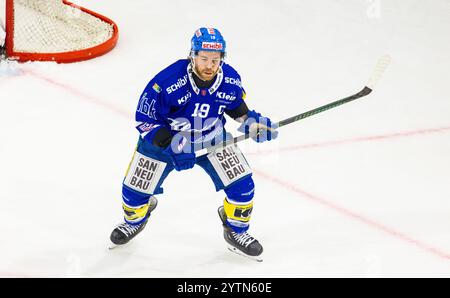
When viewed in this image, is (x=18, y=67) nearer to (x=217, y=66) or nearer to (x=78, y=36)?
(x=78, y=36)

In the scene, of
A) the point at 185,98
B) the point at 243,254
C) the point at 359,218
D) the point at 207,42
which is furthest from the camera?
the point at 359,218

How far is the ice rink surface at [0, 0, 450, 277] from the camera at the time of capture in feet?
12.6

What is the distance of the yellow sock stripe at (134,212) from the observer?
3.70 m

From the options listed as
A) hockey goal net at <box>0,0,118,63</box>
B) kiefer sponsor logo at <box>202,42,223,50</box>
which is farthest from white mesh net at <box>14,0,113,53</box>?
kiefer sponsor logo at <box>202,42,223,50</box>

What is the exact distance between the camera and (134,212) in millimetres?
3705

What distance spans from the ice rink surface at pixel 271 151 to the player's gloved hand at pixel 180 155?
0.52m

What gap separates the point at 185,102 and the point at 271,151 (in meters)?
1.38

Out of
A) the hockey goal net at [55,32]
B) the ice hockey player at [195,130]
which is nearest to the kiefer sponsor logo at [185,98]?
the ice hockey player at [195,130]

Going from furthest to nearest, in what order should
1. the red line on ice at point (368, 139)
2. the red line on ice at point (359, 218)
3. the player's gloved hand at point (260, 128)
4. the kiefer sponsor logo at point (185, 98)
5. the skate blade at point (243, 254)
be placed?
1. the red line on ice at point (368, 139)
2. the red line on ice at point (359, 218)
3. the skate blade at point (243, 254)
4. the player's gloved hand at point (260, 128)
5. the kiefer sponsor logo at point (185, 98)

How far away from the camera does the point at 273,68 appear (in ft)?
18.6

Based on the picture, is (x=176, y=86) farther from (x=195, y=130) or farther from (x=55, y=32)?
(x=55, y=32)

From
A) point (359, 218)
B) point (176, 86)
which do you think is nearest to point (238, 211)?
point (176, 86)

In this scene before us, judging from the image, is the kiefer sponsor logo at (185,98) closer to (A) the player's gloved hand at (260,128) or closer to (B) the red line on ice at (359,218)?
(A) the player's gloved hand at (260,128)

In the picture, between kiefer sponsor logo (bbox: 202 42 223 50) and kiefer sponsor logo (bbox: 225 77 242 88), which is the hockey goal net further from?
kiefer sponsor logo (bbox: 202 42 223 50)
